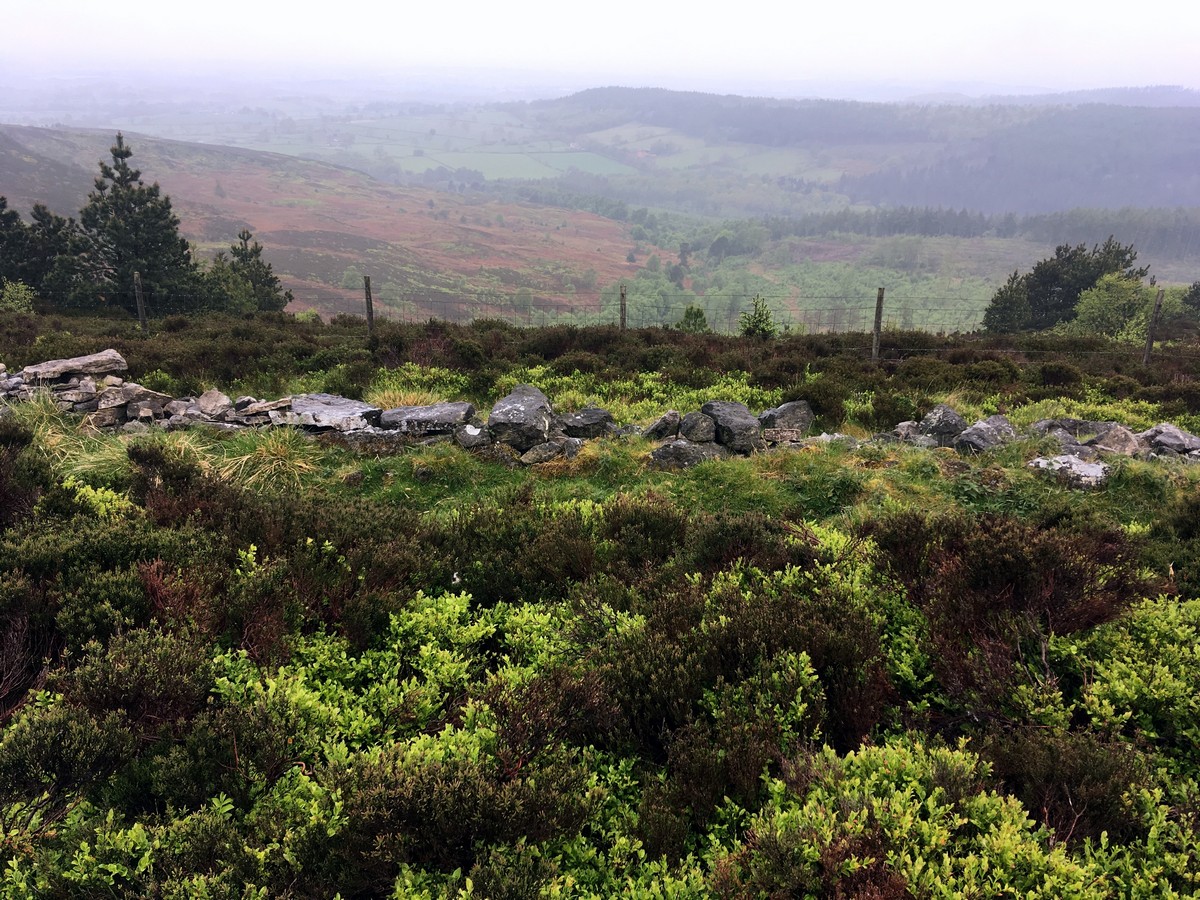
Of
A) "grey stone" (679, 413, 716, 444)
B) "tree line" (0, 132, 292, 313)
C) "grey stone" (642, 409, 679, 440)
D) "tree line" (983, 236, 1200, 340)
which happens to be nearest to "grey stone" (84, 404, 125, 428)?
"grey stone" (642, 409, 679, 440)

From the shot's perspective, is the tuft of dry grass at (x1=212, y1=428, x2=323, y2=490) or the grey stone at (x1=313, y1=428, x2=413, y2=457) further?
the grey stone at (x1=313, y1=428, x2=413, y2=457)

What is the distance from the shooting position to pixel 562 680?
3.53 m

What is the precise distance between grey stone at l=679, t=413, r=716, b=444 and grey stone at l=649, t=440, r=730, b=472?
0.52 m

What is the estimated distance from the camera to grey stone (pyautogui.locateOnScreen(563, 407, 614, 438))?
1081 cm

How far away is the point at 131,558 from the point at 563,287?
134 meters

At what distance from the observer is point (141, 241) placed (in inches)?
1228

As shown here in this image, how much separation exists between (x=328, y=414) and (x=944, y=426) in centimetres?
1088

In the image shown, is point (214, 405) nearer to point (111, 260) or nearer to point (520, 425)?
point (520, 425)

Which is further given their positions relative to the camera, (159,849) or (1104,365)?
(1104,365)

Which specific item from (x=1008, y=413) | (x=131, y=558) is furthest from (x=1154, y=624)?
(x=1008, y=413)

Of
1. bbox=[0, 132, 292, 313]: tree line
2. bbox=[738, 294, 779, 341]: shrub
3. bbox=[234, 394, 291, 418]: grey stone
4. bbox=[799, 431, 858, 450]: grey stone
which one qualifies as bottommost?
bbox=[799, 431, 858, 450]: grey stone

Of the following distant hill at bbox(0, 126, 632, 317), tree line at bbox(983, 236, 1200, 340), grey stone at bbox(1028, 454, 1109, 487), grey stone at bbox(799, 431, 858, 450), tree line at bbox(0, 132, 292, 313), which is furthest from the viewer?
distant hill at bbox(0, 126, 632, 317)

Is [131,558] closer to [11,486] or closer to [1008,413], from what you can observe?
[11,486]

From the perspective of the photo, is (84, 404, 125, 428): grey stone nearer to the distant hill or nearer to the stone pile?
the stone pile
